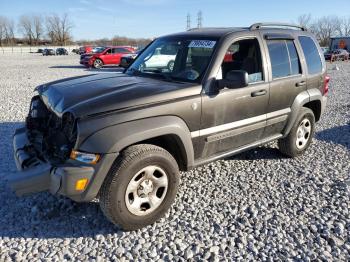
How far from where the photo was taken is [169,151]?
378cm

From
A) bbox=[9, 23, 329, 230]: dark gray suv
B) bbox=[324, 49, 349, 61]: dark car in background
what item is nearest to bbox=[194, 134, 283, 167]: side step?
bbox=[9, 23, 329, 230]: dark gray suv

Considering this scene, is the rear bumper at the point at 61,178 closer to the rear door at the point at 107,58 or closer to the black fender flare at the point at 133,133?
the black fender flare at the point at 133,133

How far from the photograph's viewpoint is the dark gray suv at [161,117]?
309 cm

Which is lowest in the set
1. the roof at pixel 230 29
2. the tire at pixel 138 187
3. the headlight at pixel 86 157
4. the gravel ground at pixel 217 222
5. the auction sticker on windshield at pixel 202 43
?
the gravel ground at pixel 217 222

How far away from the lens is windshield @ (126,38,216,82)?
397 centimetres

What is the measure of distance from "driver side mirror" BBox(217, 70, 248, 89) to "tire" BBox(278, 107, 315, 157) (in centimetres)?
183

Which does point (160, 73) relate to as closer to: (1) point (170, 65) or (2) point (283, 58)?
(1) point (170, 65)

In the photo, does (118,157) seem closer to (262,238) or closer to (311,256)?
(262,238)

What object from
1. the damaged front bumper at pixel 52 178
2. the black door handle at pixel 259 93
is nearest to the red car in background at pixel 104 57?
the black door handle at pixel 259 93

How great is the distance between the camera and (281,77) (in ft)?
15.3

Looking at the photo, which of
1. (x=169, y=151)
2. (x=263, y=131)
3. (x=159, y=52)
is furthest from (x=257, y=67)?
(x=169, y=151)

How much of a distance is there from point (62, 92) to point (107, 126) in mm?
923

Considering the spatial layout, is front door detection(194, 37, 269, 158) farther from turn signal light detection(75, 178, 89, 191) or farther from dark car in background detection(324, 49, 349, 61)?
dark car in background detection(324, 49, 349, 61)

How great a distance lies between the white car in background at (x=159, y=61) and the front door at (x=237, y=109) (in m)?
0.71
